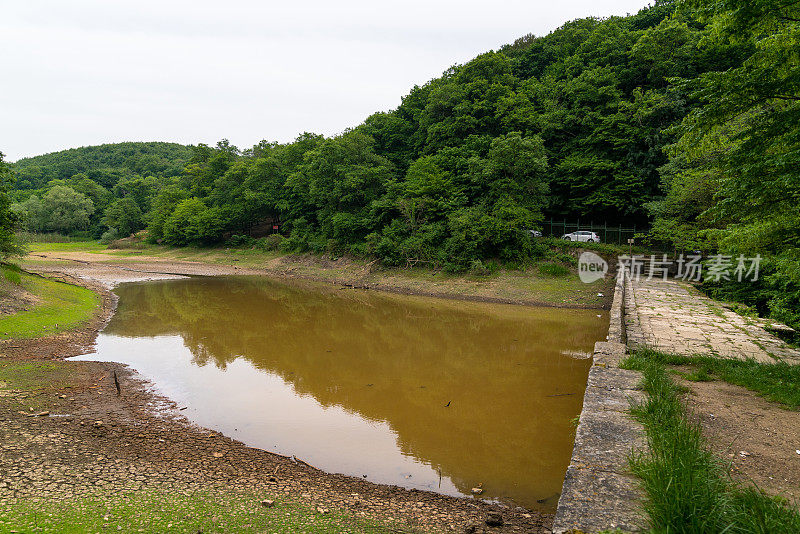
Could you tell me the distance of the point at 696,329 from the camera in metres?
11.2

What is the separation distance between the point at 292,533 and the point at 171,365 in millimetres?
9568

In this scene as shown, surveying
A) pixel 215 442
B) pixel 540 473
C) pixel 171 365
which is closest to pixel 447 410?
pixel 540 473

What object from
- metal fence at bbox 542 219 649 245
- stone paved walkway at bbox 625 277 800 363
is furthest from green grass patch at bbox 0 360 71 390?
metal fence at bbox 542 219 649 245

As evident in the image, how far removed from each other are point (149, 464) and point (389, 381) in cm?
606

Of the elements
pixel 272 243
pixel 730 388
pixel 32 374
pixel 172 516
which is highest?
pixel 272 243

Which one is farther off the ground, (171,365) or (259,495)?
(259,495)

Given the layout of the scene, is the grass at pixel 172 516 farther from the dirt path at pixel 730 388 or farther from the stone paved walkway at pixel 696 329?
the stone paved walkway at pixel 696 329

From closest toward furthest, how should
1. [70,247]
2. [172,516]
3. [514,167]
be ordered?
[172,516]
[514,167]
[70,247]

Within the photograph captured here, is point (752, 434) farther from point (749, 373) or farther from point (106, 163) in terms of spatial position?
point (106, 163)

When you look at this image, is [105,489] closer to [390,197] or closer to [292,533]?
[292,533]

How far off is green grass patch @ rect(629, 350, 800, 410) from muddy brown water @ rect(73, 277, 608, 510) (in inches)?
85.7

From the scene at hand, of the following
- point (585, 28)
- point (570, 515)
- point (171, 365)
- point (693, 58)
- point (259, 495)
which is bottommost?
point (171, 365)

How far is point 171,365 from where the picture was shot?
12.2 m

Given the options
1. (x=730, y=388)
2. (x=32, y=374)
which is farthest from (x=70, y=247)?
(x=730, y=388)
